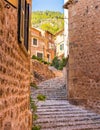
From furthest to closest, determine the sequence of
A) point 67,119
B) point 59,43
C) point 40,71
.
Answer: point 59,43 < point 40,71 < point 67,119

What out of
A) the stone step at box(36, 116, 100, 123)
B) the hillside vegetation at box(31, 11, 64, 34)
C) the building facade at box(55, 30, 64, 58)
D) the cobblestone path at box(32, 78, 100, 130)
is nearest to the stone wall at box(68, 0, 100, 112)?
the cobblestone path at box(32, 78, 100, 130)

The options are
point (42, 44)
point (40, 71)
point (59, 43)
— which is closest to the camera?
point (40, 71)

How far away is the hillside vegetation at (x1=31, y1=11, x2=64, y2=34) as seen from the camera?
53.4 m

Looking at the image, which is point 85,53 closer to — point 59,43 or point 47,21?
point 59,43

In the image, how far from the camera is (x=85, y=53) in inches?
582

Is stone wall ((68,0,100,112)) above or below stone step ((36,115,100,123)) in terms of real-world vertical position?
above

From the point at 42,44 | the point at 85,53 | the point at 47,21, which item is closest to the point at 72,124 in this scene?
the point at 85,53

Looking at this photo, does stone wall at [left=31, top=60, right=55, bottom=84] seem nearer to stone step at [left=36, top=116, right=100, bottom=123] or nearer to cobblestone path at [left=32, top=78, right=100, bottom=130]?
cobblestone path at [left=32, top=78, right=100, bottom=130]

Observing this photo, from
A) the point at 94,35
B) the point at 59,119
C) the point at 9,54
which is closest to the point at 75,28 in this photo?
the point at 94,35

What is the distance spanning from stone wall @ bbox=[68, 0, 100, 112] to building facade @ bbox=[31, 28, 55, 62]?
2463 centimetres

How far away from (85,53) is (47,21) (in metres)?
43.7

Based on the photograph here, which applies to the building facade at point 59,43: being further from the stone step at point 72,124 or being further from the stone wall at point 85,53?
the stone step at point 72,124

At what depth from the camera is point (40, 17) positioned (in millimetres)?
61281

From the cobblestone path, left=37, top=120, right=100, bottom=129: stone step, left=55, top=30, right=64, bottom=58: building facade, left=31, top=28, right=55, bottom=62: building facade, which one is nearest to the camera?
left=37, top=120, right=100, bottom=129: stone step
